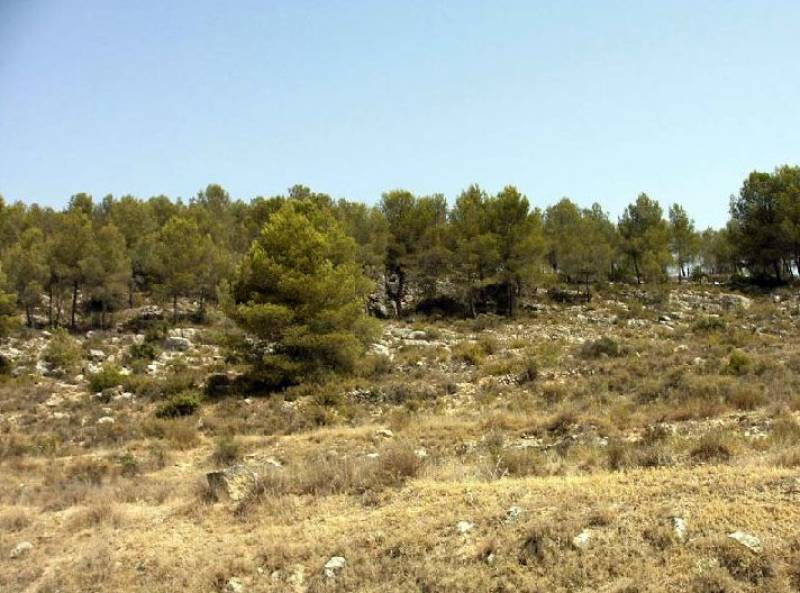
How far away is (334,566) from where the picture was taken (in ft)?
23.1

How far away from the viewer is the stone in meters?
32.8

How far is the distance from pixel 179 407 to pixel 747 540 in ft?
57.1

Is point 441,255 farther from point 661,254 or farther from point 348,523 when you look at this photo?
point 348,523

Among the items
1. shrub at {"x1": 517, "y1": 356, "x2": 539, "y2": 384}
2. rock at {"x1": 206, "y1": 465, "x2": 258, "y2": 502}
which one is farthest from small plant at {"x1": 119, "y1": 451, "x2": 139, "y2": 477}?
shrub at {"x1": 517, "y1": 356, "x2": 539, "y2": 384}

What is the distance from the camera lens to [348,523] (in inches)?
317

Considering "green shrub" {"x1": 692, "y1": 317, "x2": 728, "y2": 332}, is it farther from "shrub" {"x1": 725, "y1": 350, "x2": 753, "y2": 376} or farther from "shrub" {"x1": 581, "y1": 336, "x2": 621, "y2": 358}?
"shrub" {"x1": 725, "y1": 350, "x2": 753, "y2": 376}

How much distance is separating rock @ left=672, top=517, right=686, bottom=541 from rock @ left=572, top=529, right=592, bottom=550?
867 millimetres

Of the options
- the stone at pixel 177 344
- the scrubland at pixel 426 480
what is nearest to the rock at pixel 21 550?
the scrubland at pixel 426 480

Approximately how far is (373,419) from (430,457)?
6.26 metres

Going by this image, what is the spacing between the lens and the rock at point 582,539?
637 centimetres

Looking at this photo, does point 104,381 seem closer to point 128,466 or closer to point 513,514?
point 128,466

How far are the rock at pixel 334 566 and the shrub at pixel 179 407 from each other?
13.3 metres

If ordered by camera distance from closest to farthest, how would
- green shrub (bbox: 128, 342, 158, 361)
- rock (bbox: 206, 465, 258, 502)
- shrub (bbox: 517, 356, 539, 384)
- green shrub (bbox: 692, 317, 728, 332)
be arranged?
rock (bbox: 206, 465, 258, 502), shrub (bbox: 517, 356, 539, 384), green shrub (bbox: 692, 317, 728, 332), green shrub (bbox: 128, 342, 158, 361)

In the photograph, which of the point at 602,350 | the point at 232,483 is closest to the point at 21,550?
the point at 232,483
